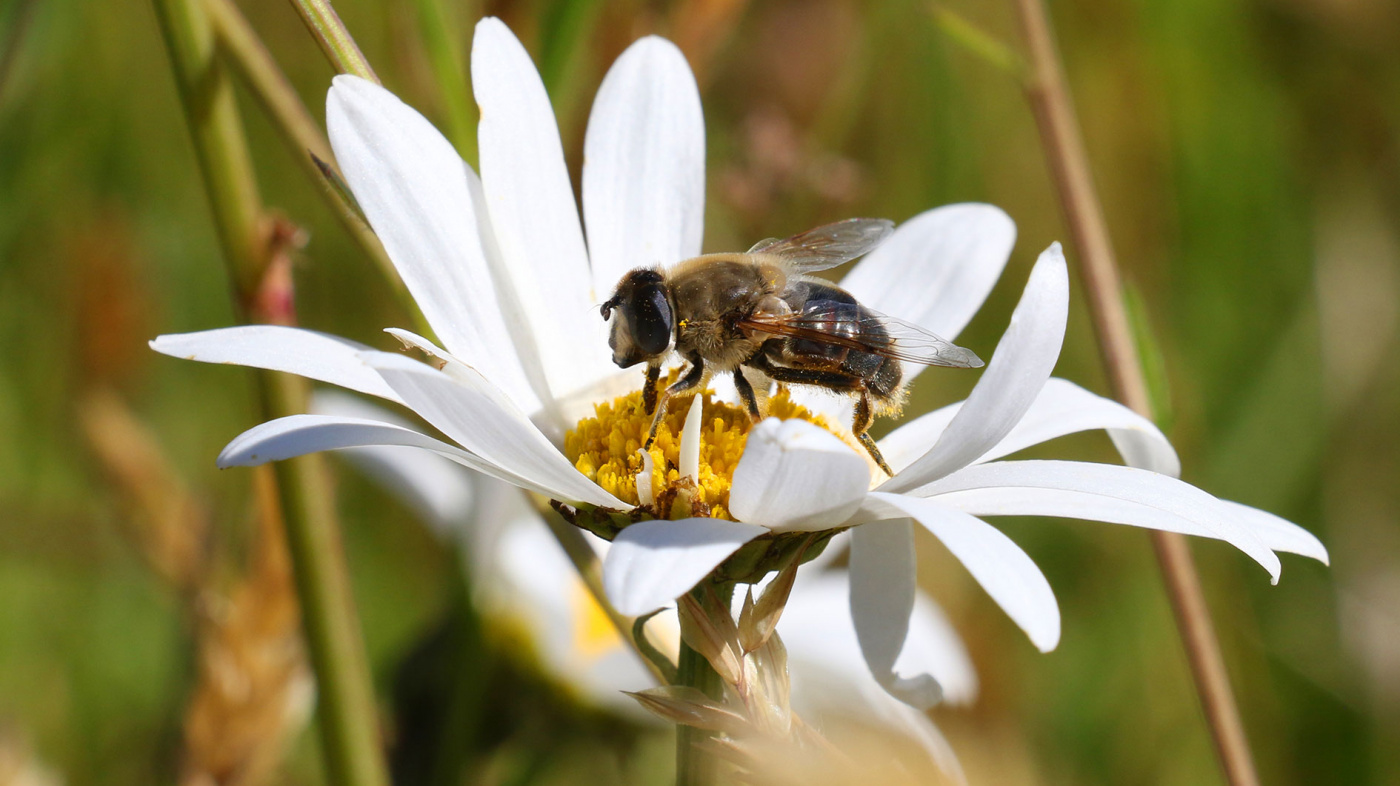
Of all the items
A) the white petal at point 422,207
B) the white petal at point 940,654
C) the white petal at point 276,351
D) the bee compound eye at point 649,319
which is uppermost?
the white petal at point 422,207

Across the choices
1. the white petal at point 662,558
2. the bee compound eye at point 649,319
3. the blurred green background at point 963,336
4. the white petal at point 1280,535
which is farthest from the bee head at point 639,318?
the white petal at point 1280,535

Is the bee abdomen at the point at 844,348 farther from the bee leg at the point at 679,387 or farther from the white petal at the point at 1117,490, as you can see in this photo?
the white petal at the point at 1117,490

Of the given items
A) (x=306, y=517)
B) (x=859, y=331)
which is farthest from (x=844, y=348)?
(x=306, y=517)

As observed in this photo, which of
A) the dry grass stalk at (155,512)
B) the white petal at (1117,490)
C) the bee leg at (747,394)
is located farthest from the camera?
the dry grass stalk at (155,512)

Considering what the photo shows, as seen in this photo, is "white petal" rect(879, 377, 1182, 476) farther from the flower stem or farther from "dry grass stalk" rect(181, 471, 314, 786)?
"dry grass stalk" rect(181, 471, 314, 786)

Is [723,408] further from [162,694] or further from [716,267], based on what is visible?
[162,694]

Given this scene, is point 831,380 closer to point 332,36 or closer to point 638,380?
point 638,380

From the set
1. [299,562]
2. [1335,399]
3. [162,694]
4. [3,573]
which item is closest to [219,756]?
[299,562]
